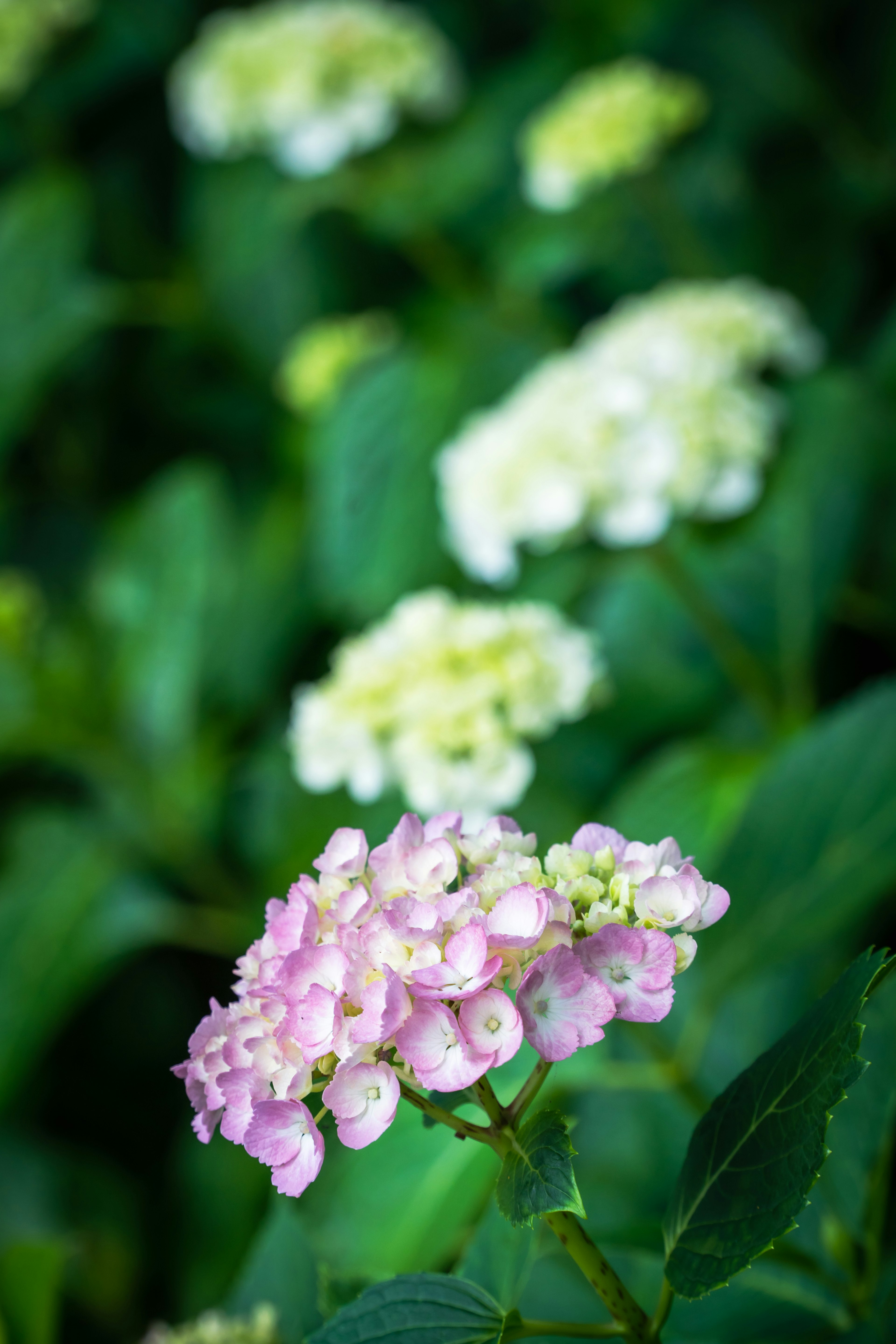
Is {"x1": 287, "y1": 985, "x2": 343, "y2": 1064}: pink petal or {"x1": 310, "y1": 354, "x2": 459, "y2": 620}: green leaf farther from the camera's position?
{"x1": 310, "y1": 354, "x2": 459, "y2": 620}: green leaf

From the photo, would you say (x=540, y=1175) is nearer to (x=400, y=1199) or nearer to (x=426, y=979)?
(x=426, y=979)

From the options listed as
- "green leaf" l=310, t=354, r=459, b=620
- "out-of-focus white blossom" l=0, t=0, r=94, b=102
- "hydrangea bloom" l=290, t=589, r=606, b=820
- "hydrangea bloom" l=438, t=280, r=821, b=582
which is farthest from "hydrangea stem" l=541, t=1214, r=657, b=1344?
"out-of-focus white blossom" l=0, t=0, r=94, b=102

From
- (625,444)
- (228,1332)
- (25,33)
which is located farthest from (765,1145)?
(25,33)

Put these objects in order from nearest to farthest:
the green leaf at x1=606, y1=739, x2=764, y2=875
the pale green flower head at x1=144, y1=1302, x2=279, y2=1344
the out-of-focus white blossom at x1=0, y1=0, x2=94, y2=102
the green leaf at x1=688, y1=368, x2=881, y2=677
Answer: the pale green flower head at x1=144, y1=1302, x2=279, y2=1344 < the green leaf at x1=606, y1=739, x2=764, y2=875 < the green leaf at x1=688, y1=368, x2=881, y2=677 < the out-of-focus white blossom at x1=0, y1=0, x2=94, y2=102

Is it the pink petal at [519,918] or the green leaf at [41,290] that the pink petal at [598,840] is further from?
the green leaf at [41,290]

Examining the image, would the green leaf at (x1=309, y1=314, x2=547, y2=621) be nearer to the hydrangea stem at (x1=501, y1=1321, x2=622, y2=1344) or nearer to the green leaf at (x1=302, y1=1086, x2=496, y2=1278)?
the green leaf at (x1=302, y1=1086, x2=496, y2=1278)

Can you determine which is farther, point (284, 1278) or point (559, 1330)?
point (284, 1278)
